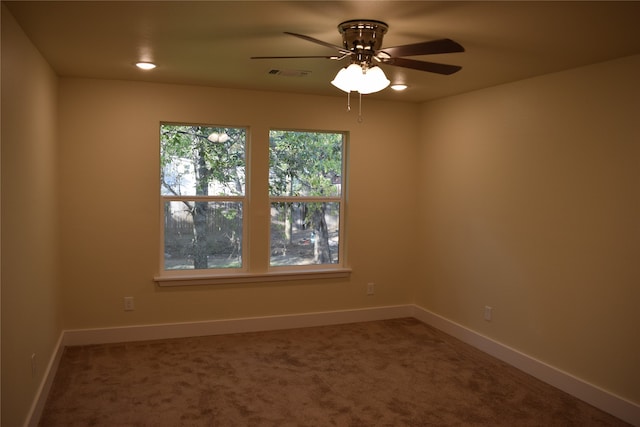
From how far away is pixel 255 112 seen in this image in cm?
470

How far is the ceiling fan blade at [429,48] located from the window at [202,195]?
8.42 feet

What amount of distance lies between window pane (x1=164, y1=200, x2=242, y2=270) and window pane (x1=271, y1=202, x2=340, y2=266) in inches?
14.8

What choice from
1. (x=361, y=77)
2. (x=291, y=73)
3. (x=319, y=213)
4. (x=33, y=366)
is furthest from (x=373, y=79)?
(x=319, y=213)

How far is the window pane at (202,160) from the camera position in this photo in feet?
15.1

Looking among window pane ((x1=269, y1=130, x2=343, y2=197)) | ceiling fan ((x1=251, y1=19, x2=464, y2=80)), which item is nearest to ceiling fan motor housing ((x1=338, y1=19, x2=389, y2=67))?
ceiling fan ((x1=251, y1=19, x2=464, y2=80))

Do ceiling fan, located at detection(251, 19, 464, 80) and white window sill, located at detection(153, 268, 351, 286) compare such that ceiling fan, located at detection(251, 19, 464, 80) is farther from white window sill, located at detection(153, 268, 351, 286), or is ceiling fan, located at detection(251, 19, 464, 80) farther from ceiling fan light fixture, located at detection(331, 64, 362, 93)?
white window sill, located at detection(153, 268, 351, 286)

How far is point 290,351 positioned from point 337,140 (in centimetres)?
214

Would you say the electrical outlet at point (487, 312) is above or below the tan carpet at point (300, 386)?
above

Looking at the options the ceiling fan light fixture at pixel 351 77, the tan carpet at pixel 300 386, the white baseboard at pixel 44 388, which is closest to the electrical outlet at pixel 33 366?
the white baseboard at pixel 44 388

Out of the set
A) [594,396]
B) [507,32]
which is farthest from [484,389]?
[507,32]

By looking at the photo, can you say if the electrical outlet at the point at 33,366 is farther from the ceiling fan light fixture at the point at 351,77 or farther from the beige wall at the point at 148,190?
the ceiling fan light fixture at the point at 351,77

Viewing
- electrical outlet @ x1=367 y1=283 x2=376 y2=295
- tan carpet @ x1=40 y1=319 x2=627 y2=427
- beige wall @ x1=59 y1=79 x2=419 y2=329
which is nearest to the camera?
tan carpet @ x1=40 y1=319 x2=627 y2=427

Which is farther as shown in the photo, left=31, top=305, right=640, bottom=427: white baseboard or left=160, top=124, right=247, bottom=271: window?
left=160, top=124, right=247, bottom=271: window

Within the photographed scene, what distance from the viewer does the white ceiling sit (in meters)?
2.38
